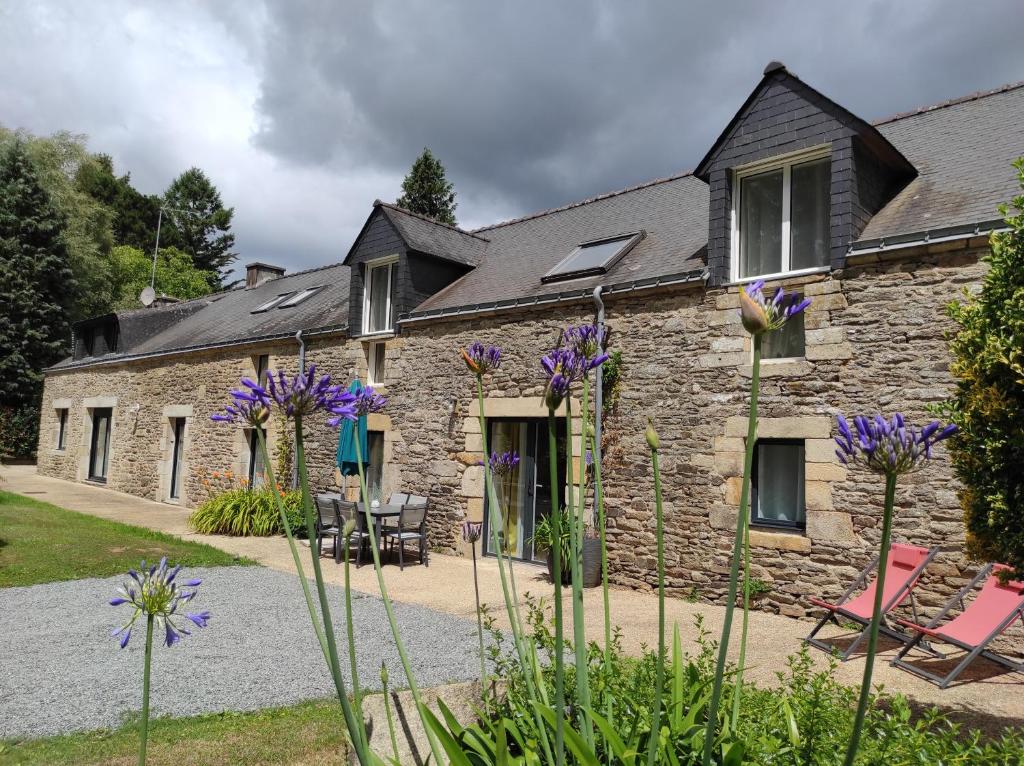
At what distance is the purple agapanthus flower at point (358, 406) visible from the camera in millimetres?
1814

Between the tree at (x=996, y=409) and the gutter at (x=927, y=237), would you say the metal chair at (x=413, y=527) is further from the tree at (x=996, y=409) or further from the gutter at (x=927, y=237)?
the tree at (x=996, y=409)

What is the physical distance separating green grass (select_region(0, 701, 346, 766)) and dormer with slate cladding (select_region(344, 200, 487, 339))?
823 cm

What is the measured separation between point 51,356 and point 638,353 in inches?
1000

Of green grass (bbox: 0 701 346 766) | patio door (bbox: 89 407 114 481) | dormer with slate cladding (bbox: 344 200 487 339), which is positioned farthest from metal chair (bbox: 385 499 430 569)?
patio door (bbox: 89 407 114 481)

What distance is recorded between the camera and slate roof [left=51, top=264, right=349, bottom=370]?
46.8 ft

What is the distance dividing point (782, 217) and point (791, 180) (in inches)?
18.4

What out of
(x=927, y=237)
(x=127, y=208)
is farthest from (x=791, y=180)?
(x=127, y=208)

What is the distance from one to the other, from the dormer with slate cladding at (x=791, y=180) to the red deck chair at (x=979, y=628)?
3445mm

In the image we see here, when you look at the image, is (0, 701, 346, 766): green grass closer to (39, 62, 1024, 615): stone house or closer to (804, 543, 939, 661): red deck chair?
(804, 543, 939, 661): red deck chair

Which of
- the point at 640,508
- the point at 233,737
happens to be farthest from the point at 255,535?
the point at 233,737

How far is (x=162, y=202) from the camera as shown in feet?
142

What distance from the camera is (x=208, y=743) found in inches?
141

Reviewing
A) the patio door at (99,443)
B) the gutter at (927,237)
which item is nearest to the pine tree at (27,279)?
the patio door at (99,443)

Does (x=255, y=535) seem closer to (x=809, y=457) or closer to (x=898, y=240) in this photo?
(x=809, y=457)
